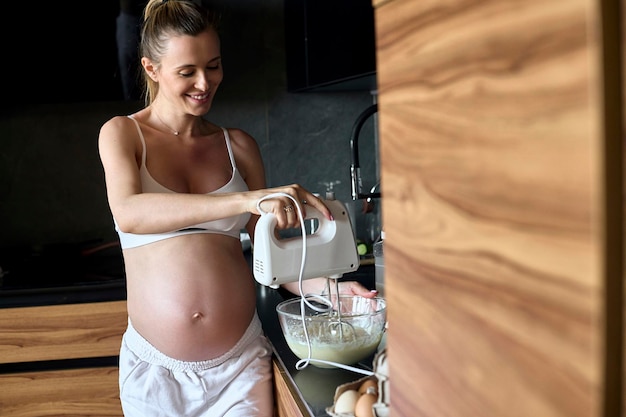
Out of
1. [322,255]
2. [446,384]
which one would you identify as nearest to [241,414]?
[322,255]

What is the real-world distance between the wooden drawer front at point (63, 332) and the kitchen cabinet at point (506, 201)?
171 cm

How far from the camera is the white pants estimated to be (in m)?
1.58

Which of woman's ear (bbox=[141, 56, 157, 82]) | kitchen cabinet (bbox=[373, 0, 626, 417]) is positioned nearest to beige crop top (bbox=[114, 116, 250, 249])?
woman's ear (bbox=[141, 56, 157, 82])

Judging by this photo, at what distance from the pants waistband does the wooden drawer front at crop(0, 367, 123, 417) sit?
0.70 meters

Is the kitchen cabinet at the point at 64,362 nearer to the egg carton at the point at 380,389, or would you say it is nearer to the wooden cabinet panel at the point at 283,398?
the wooden cabinet panel at the point at 283,398

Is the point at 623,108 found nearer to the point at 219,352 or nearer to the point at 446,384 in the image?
the point at 446,384

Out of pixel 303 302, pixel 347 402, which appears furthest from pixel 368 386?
pixel 303 302

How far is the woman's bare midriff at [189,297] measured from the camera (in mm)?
1612

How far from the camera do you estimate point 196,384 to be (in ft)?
5.22

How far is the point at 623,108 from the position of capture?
0.44m

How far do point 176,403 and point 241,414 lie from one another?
143 mm

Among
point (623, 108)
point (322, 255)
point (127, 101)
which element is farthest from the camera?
point (127, 101)

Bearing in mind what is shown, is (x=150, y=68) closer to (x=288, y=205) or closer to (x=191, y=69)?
(x=191, y=69)

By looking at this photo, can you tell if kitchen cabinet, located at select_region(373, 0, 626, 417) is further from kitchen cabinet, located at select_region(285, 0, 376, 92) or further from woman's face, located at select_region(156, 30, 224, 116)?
kitchen cabinet, located at select_region(285, 0, 376, 92)
